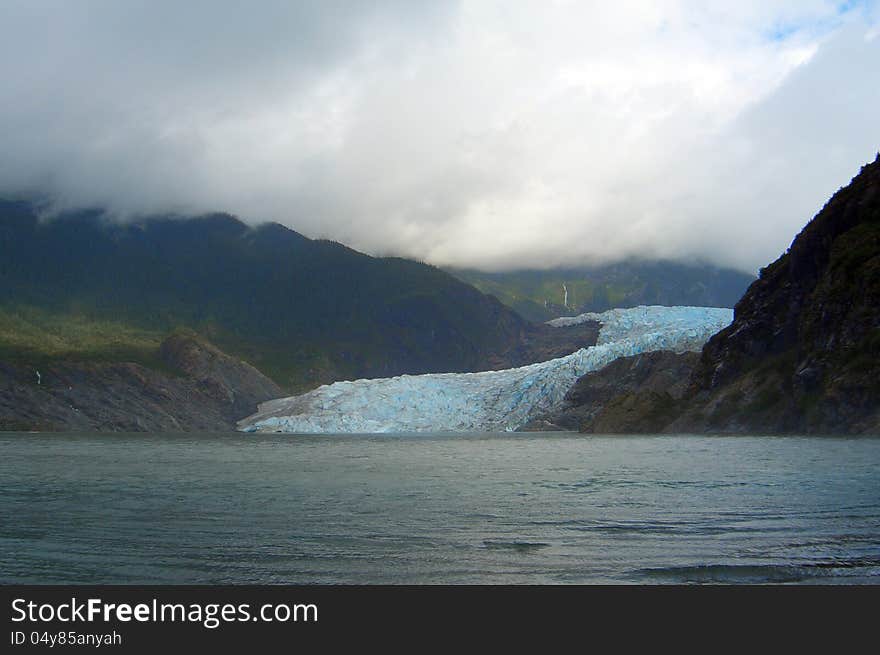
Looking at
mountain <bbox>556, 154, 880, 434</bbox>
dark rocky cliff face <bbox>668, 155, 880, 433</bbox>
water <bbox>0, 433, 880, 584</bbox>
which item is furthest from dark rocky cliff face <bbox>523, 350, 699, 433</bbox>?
water <bbox>0, 433, 880, 584</bbox>

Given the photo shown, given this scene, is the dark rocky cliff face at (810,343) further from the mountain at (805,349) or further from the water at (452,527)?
the water at (452,527)

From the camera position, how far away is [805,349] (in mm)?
121062

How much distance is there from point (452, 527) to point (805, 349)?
10708 cm

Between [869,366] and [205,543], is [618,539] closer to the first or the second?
[205,543]

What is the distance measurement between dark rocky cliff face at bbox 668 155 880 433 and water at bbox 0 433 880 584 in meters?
62.4

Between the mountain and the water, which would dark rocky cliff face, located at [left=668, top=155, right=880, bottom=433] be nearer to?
the mountain

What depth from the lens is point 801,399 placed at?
379 feet

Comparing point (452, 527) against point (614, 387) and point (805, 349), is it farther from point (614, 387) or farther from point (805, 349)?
point (614, 387)

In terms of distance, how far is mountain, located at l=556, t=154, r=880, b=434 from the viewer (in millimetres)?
107625

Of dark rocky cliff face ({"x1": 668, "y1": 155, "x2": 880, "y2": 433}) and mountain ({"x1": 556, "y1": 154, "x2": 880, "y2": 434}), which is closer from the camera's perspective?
dark rocky cliff face ({"x1": 668, "y1": 155, "x2": 880, "y2": 433})

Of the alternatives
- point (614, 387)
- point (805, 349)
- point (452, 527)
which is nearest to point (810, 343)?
point (805, 349)
